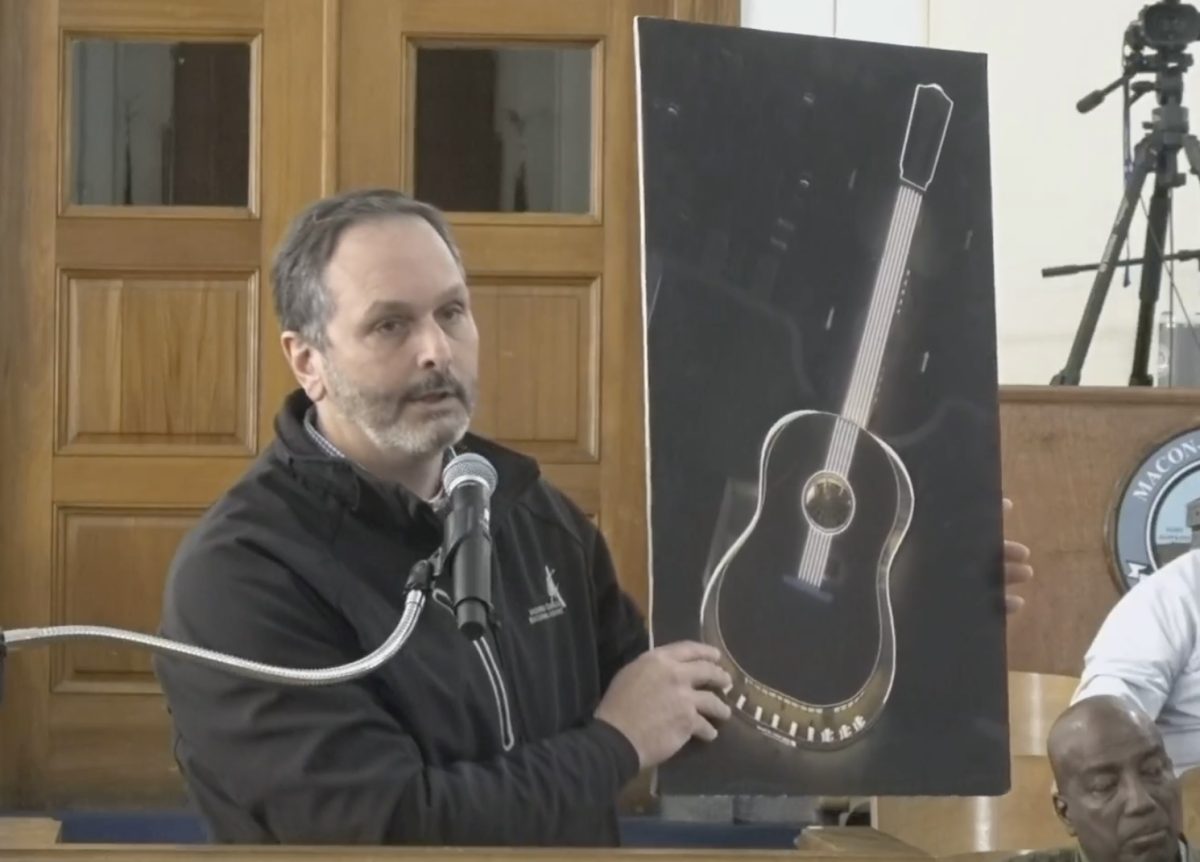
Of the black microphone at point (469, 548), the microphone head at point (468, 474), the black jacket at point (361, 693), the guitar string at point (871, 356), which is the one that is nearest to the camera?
the black microphone at point (469, 548)

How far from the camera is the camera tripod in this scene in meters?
3.82

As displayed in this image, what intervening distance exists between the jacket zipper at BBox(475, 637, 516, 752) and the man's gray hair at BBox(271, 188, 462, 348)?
1.16 feet

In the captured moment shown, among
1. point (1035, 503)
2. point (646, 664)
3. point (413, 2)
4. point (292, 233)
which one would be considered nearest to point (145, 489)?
point (413, 2)

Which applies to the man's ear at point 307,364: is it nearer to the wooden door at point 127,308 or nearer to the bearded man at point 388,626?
the bearded man at point 388,626

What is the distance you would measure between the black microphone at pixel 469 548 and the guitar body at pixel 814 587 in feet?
0.99

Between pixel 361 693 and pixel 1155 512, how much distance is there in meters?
1.88

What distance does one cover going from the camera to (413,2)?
404 centimetres

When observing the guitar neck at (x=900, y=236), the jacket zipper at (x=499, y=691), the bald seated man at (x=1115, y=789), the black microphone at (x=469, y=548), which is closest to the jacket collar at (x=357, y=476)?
the jacket zipper at (x=499, y=691)

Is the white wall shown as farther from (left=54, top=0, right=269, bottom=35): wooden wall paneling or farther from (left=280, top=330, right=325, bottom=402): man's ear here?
(left=280, top=330, right=325, bottom=402): man's ear

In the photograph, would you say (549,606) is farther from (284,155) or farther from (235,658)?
(284,155)

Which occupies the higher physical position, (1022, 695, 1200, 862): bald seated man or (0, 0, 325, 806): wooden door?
(0, 0, 325, 806): wooden door

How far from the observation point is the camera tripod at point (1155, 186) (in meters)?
3.82

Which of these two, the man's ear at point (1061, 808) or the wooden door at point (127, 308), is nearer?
the man's ear at point (1061, 808)

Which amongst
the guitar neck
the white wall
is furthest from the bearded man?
the white wall
